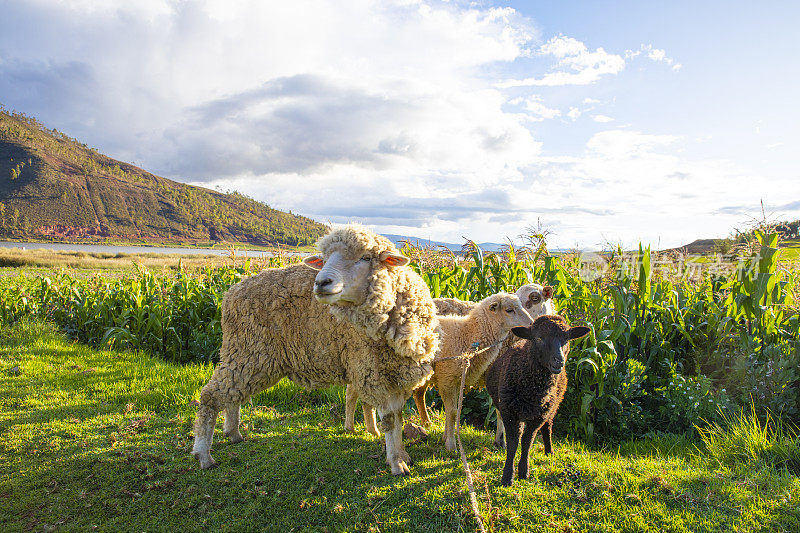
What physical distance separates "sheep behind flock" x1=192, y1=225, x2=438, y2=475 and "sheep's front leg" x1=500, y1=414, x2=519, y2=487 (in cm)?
88

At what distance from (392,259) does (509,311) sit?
63.5 inches

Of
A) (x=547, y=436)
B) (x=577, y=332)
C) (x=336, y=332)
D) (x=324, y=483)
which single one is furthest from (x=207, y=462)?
(x=577, y=332)

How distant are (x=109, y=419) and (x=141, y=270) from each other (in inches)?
218

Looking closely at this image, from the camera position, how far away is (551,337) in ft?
9.52

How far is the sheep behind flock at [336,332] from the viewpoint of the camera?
3.51 meters

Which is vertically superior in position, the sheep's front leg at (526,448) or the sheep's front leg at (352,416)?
the sheep's front leg at (526,448)

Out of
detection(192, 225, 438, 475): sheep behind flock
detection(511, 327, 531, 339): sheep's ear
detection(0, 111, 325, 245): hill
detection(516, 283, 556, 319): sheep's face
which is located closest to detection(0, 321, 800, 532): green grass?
detection(192, 225, 438, 475): sheep behind flock

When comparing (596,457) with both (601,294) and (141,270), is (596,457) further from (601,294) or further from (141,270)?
(141,270)

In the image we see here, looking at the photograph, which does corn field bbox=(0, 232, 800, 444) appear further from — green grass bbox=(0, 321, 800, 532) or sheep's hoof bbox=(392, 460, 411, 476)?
sheep's hoof bbox=(392, 460, 411, 476)

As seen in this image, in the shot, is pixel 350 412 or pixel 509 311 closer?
pixel 509 311

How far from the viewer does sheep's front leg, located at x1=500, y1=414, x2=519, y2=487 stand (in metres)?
3.22

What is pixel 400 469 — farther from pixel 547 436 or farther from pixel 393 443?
pixel 547 436

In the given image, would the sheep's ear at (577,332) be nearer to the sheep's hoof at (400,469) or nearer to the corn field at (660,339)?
the corn field at (660,339)

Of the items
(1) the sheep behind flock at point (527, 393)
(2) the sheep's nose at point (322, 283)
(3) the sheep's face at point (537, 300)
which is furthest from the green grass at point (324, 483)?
(2) the sheep's nose at point (322, 283)
